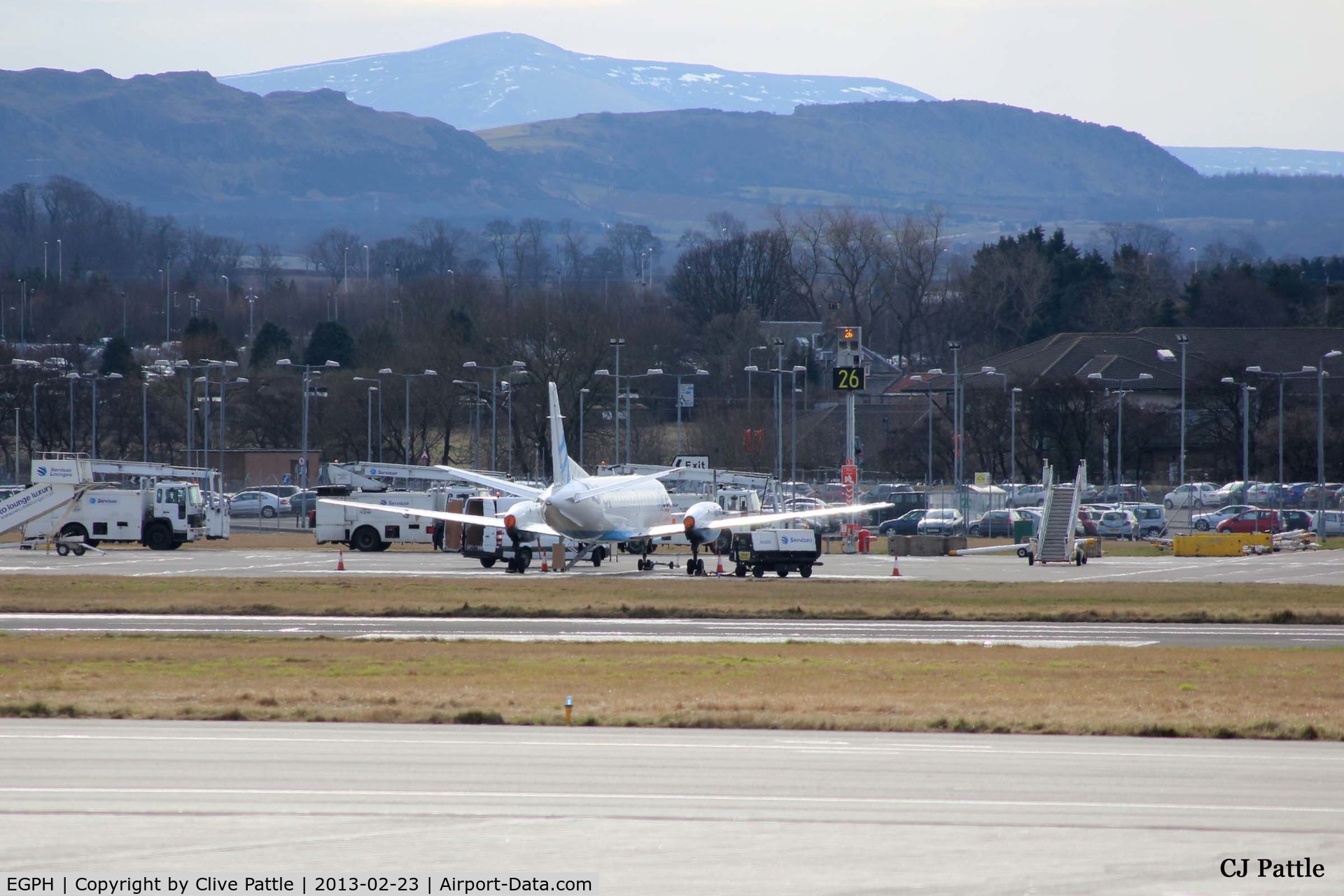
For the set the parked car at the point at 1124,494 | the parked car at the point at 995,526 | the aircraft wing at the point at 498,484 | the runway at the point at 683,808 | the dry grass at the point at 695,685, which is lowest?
the parked car at the point at 995,526

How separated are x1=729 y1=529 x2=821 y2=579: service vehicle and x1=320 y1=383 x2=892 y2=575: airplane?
1.52 metres

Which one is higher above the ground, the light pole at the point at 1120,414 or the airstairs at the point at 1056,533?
the light pole at the point at 1120,414

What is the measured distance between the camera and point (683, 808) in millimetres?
12734

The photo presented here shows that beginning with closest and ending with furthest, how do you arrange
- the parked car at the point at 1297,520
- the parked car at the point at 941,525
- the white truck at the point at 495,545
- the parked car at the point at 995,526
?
1. the white truck at the point at 495,545
2. the parked car at the point at 941,525
3. the parked car at the point at 1297,520
4. the parked car at the point at 995,526

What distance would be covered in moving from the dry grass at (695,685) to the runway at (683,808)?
48.8 inches

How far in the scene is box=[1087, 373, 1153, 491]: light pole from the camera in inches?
3583

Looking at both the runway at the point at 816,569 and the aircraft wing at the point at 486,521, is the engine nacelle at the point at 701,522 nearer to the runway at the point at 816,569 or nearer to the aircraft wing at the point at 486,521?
the runway at the point at 816,569

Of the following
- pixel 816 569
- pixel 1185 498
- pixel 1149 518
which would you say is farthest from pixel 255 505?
pixel 1185 498

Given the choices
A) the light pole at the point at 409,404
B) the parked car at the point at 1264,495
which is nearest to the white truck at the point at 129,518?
the light pole at the point at 409,404

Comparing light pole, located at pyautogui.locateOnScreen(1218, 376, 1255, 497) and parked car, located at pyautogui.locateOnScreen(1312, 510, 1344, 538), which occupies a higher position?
light pole, located at pyautogui.locateOnScreen(1218, 376, 1255, 497)

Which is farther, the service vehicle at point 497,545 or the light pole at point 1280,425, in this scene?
the light pole at point 1280,425

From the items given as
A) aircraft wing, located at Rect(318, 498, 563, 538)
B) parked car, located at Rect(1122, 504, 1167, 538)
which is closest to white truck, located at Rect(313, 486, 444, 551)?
aircraft wing, located at Rect(318, 498, 563, 538)

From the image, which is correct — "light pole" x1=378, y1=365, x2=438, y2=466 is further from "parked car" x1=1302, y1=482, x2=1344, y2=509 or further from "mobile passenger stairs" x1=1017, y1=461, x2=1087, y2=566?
"parked car" x1=1302, y1=482, x2=1344, y2=509

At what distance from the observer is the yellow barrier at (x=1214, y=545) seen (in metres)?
64.2
